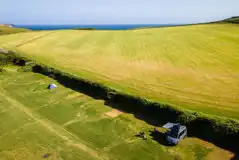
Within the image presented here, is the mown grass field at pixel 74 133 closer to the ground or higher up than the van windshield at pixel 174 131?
closer to the ground

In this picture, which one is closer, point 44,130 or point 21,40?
point 44,130

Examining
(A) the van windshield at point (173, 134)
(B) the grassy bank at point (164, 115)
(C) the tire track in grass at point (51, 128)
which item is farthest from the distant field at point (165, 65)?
(C) the tire track in grass at point (51, 128)

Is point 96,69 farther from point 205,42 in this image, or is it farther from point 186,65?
point 205,42

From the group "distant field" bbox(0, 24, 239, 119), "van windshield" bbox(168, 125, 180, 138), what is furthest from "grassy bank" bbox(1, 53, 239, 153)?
"van windshield" bbox(168, 125, 180, 138)

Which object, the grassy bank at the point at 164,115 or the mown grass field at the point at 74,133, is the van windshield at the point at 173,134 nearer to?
the mown grass field at the point at 74,133

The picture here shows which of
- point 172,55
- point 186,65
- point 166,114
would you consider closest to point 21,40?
point 172,55

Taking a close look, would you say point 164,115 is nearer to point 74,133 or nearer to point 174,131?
point 174,131
